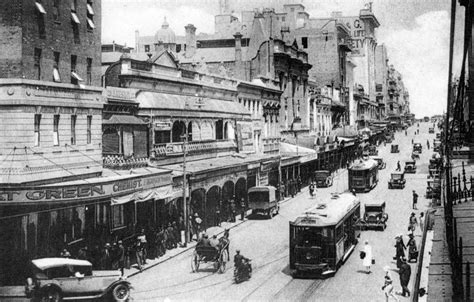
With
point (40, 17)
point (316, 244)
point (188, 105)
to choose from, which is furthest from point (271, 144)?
point (40, 17)

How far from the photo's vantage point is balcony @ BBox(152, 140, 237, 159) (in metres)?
32.2

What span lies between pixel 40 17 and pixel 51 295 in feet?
42.7

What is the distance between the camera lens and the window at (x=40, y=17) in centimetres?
2367

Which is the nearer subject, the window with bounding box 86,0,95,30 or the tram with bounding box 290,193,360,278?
the tram with bounding box 290,193,360,278

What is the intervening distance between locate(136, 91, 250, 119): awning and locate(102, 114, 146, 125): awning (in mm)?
1013

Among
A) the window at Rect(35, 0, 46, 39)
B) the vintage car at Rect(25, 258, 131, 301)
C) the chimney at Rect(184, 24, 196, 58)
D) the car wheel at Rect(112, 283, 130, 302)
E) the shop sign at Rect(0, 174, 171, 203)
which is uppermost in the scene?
the chimney at Rect(184, 24, 196, 58)

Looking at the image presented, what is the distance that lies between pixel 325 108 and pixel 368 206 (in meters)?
53.7

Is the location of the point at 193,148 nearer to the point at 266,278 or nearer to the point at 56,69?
the point at 56,69

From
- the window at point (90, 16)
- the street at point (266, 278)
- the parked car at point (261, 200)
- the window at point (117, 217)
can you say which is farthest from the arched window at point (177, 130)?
the window at point (90, 16)

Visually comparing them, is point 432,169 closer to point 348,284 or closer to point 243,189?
point 243,189

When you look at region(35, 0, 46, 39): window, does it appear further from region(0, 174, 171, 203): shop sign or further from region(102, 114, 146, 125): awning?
region(0, 174, 171, 203): shop sign

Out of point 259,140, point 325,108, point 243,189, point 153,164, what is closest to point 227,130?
point 243,189

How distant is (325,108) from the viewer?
85.2 metres

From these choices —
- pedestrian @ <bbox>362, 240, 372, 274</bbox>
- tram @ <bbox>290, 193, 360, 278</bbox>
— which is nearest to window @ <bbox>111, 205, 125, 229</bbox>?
tram @ <bbox>290, 193, 360, 278</bbox>
